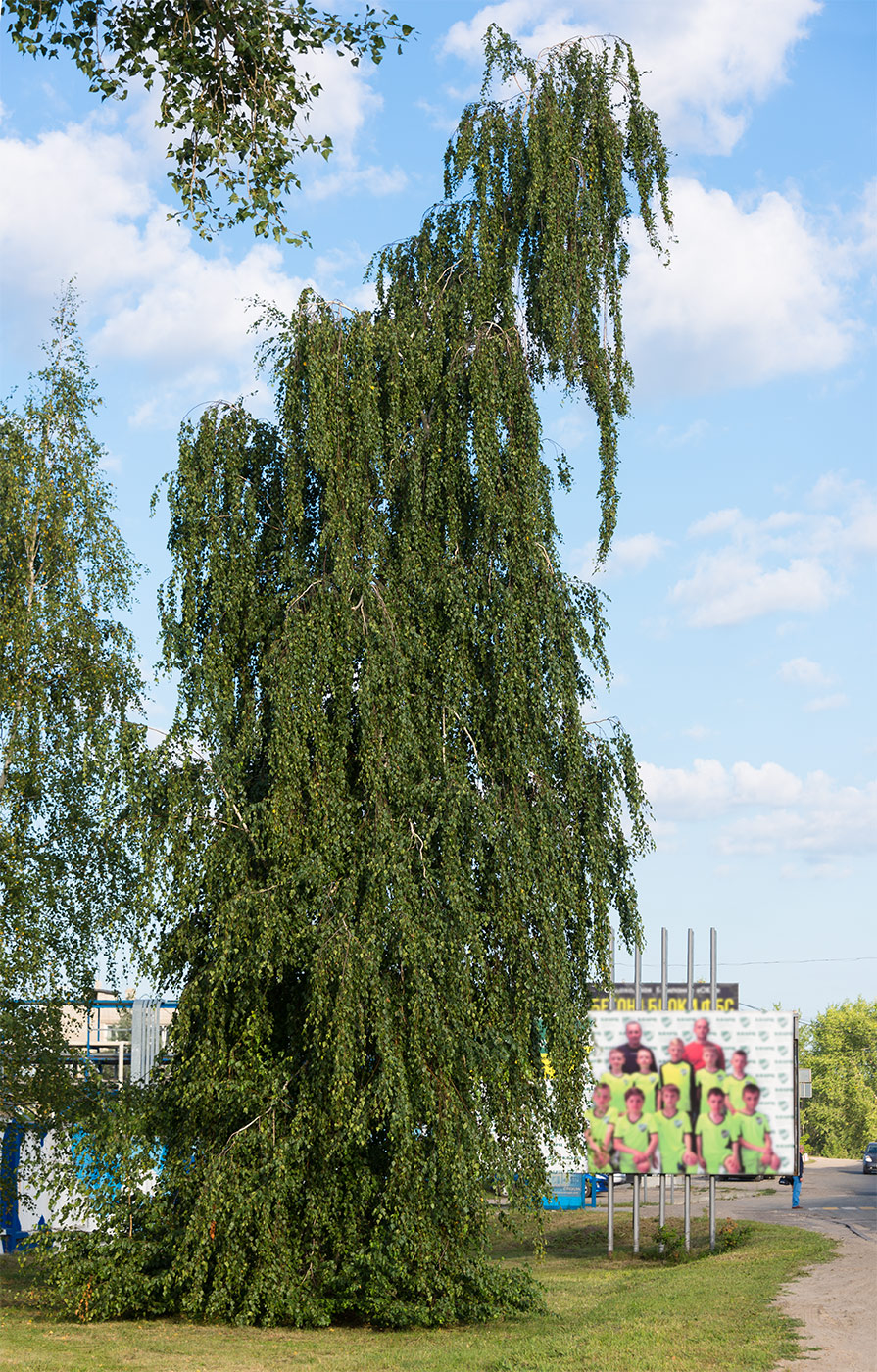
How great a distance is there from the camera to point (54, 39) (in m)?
10.5

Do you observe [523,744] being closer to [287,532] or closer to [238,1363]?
[287,532]

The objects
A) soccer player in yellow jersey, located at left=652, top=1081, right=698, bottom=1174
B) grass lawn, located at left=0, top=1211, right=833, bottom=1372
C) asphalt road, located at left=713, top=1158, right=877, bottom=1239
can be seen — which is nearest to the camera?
grass lawn, located at left=0, top=1211, right=833, bottom=1372

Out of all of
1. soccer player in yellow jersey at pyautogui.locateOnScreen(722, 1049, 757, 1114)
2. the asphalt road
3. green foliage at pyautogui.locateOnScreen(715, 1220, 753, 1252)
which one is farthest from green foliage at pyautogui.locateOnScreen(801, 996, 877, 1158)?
soccer player in yellow jersey at pyautogui.locateOnScreen(722, 1049, 757, 1114)

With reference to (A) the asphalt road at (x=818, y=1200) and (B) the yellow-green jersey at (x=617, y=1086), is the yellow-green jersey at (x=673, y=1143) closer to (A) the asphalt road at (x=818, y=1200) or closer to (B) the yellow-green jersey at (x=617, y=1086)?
(B) the yellow-green jersey at (x=617, y=1086)

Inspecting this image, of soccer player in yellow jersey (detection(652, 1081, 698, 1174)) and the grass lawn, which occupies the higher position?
soccer player in yellow jersey (detection(652, 1081, 698, 1174))

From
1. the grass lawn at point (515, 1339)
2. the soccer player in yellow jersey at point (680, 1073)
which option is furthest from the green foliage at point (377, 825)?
the soccer player in yellow jersey at point (680, 1073)

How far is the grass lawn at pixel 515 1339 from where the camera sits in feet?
38.0

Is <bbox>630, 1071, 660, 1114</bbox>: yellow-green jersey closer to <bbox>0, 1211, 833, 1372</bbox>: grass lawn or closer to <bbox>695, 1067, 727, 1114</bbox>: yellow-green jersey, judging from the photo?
<bbox>695, 1067, 727, 1114</bbox>: yellow-green jersey

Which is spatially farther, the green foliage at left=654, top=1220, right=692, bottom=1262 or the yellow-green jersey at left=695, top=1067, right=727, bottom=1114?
the green foliage at left=654, top=1220, right=692, bottom=1262

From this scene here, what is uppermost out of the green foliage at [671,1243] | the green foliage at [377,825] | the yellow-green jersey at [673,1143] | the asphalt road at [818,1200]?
the green foliage at [377,825]

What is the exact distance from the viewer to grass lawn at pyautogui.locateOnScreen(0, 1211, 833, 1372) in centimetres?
1157

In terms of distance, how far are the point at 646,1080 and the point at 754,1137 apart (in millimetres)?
1730

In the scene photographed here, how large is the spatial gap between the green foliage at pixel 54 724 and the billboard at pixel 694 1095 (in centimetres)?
782

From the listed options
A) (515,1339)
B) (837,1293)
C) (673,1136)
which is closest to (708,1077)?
(673,1136)
